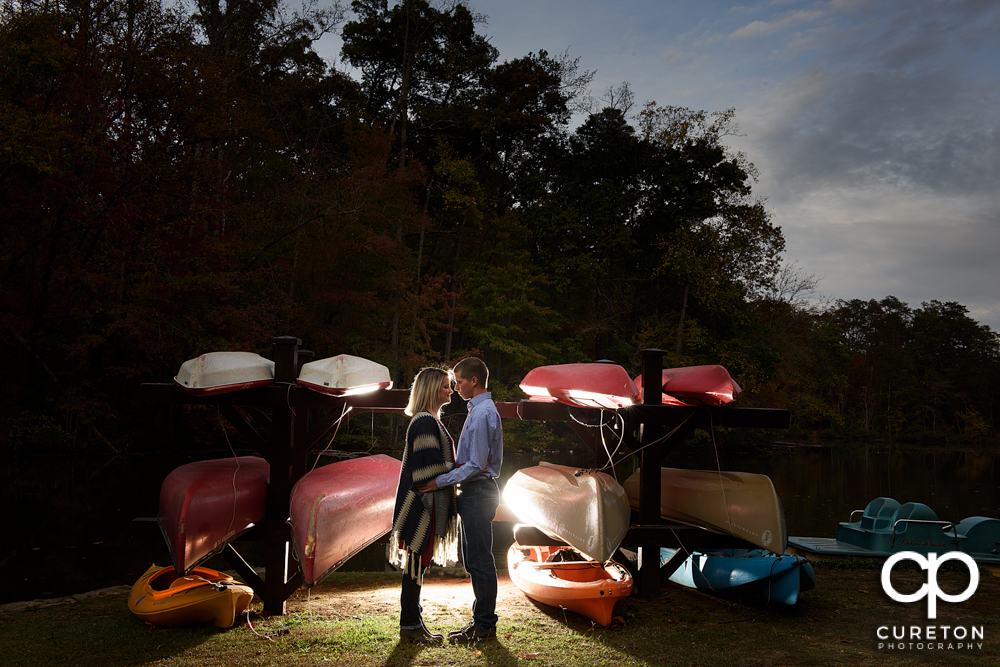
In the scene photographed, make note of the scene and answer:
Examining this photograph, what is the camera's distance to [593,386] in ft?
18.2

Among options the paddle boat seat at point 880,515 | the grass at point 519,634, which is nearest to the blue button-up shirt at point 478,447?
the grass at point 519,634

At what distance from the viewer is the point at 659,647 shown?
14.0ft

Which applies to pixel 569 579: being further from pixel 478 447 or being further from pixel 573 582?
pixel 478 447

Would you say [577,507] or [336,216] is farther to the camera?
[336,216]

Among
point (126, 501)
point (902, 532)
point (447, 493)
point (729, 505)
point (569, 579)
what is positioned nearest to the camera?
point (447, 493)

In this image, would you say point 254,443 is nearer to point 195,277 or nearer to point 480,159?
point 195,277

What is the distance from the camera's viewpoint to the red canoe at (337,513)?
4.62 m

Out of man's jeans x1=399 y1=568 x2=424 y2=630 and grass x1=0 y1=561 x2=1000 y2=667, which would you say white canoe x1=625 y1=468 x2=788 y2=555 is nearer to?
grass x1=0 y1=561 x2=1000 y2=667

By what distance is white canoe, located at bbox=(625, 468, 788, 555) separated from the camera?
5.30 m

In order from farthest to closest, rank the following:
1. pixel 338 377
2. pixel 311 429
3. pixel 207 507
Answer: pixel 311 429, pixel 338 377, pixel 207 507

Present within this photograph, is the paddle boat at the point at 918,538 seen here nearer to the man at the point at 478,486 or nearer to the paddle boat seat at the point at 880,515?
the paddle boat seat at the point at 880,515

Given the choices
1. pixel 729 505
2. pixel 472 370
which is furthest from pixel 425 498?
pixel 729 505

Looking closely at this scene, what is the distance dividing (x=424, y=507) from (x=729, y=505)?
2751mm

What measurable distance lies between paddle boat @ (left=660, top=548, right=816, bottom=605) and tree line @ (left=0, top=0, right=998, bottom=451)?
15.6m
